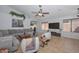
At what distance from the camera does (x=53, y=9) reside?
2.08 m

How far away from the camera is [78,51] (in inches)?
81.2

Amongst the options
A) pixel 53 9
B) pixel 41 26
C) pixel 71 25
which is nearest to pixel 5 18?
pixel 41 26

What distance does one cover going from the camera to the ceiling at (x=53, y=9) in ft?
6.67

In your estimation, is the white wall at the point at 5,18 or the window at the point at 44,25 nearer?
the white wall at the point at 5,18

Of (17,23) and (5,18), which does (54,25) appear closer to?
(17,23)

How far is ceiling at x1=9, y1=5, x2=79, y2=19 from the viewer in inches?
80.0

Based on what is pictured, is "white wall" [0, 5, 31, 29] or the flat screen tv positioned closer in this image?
"white wall" [0, 5, 31, 29]

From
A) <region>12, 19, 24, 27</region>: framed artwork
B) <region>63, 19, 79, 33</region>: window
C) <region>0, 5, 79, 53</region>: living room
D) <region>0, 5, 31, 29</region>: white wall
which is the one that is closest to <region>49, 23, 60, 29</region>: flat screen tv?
<region>0, 5, 79, 53</region>: living room

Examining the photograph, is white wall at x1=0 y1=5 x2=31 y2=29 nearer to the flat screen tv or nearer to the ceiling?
the ceiling

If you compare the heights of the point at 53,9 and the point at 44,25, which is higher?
the point at 53,9

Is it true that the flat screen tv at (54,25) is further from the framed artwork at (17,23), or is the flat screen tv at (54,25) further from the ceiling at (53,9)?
the framed artwork at (17,23)

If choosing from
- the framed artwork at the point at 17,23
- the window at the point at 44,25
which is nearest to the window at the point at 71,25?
the window at the point at 44,25
